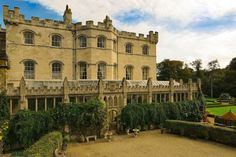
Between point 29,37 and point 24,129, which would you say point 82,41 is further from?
point 24,129

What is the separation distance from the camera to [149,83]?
31.2 meters

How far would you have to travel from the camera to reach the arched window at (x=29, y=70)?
30.0m

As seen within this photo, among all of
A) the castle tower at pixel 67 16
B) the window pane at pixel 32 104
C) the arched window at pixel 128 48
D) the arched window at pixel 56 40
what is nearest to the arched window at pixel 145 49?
the arched window at pixel 128 48

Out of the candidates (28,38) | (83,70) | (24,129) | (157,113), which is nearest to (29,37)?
(28,38)

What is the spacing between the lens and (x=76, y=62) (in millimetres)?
32938

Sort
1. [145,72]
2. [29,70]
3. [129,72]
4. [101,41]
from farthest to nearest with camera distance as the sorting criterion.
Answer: [145,72] < [129,72] < [101,41] < [29,70]

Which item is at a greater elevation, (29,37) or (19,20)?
(19,20)

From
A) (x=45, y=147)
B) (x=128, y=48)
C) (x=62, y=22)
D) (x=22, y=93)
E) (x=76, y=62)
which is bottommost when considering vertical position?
(x=45, y=147)

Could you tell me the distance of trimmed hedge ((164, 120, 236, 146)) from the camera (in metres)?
22.7

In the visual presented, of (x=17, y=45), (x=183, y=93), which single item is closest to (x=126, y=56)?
(x=183, y=93)

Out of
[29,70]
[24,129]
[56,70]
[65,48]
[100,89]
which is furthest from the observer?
[65,48]

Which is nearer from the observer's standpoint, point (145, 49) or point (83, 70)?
point (83, 70)

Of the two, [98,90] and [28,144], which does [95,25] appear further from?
[28,144]

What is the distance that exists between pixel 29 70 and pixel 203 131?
2224cm
